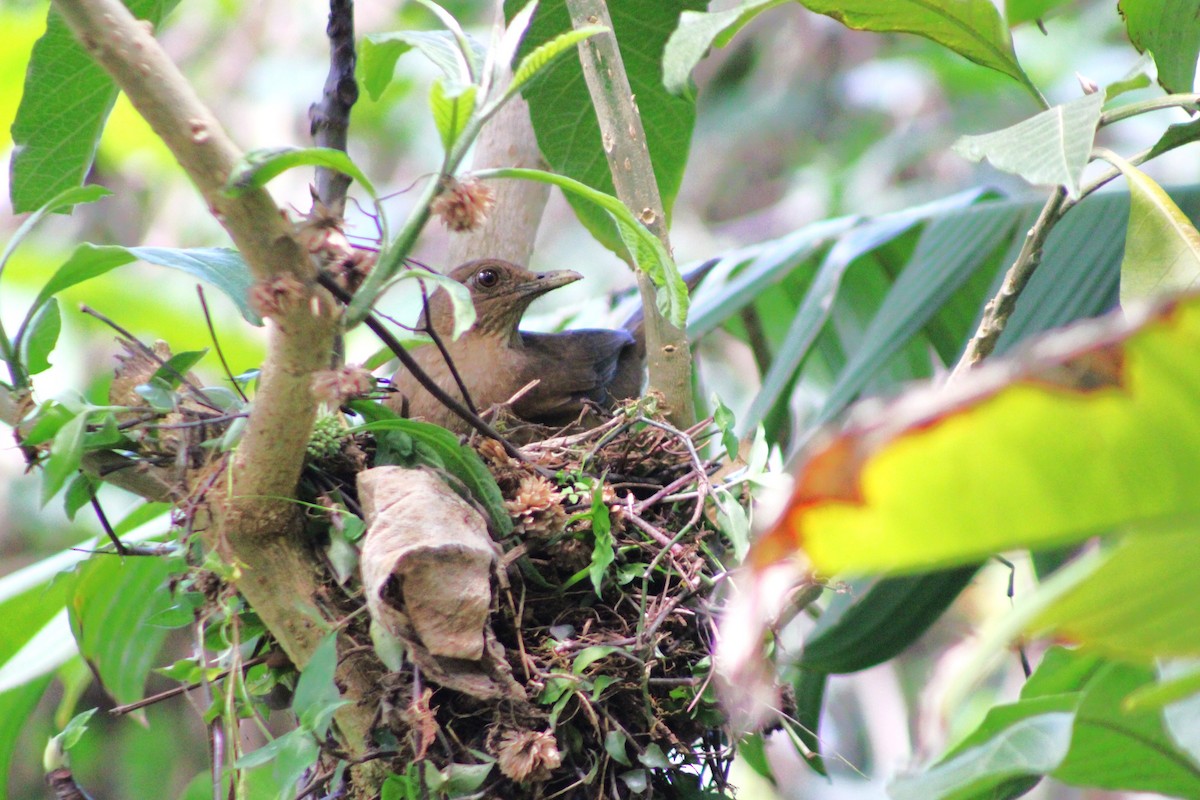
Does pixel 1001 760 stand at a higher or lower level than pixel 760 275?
lower

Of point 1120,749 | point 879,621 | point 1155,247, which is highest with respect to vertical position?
point 1155,247

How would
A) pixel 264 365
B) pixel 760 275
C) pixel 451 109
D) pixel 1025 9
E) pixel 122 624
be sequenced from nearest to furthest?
pixel 451 109, pixel 264 365, pixel 1025 9, pixel 122 624, pixel 760 275

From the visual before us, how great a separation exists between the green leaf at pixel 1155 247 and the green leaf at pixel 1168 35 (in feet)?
0.97

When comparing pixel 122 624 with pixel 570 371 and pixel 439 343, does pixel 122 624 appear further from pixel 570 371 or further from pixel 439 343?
pixel 439 343

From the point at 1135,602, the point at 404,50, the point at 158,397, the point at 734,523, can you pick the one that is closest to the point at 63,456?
the point at 158,397

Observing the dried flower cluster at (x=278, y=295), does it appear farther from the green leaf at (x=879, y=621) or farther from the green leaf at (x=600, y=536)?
the green leaf at (x=879, y=621)

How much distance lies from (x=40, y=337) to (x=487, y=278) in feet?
4.92

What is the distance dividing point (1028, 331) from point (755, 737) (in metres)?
1.14

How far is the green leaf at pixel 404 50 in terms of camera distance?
1.58 m

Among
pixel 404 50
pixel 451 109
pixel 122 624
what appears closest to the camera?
pixel 451 109

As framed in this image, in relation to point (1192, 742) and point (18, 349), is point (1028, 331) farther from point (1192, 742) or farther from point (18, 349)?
point (18, 349)

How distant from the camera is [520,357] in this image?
3.13 m

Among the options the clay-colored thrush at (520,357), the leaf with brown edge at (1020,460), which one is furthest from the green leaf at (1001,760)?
the clay-colored thrush at (520,357)

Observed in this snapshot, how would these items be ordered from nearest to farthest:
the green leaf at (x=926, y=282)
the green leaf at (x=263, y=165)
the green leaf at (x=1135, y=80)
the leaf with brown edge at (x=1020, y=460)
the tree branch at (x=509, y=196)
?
1. the leaf with brown edge at (x=1020, y=460)
2. the green leaf at (x=263, y=165)
3. the green leaf at (x=1135, y=80)
4. the green leaf at (x=926, y=282)
5. the tree branch at (x=509, y=196)
